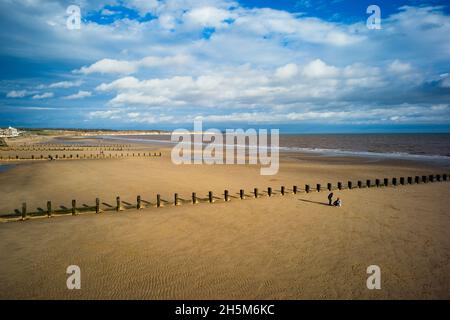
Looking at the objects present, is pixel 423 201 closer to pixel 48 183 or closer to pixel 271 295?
pixel 271 295

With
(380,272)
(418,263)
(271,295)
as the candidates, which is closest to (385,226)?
(418,263)

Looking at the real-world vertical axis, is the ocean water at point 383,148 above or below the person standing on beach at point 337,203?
above
